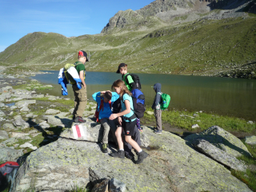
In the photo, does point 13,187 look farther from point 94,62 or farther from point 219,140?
point 94,62

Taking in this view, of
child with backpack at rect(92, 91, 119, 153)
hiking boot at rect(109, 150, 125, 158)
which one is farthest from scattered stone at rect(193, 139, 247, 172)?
child with backpack at rect(92, 91, 119, 153)

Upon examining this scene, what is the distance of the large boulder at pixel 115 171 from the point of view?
4.06 m

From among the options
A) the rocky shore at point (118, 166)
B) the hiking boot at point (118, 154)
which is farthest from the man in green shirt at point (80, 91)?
the hiking boot at point (118, 154)

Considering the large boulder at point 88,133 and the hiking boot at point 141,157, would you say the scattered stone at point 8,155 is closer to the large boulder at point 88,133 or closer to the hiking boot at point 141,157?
the large boulder at point 88,133

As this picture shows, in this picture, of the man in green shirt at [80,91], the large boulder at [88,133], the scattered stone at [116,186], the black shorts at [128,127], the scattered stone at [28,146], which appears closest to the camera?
the scattered stone at [116,186]

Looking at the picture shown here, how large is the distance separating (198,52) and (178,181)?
136 m

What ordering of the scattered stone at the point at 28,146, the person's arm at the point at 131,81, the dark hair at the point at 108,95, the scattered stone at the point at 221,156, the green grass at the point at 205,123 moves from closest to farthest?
the dark hair at the point at 108,95 < the scattered stone at the point at 221,156 < the person's arm at the point at 131,81 < the scattered stone at the point at 28,146 < the green grass at the point at 205,123

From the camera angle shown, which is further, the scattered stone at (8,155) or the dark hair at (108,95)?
the dark hair at (108,95)

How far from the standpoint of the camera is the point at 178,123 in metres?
13.9

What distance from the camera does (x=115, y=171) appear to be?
464cm

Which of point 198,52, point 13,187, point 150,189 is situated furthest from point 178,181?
point 198,52

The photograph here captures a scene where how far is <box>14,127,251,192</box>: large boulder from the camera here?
13.3ft

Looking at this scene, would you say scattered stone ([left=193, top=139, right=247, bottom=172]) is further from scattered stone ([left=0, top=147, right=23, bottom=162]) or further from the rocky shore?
scattered stone ([left=0, top=147, right=23, bottom=162])

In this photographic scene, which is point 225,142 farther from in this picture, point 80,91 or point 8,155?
point 8,155
